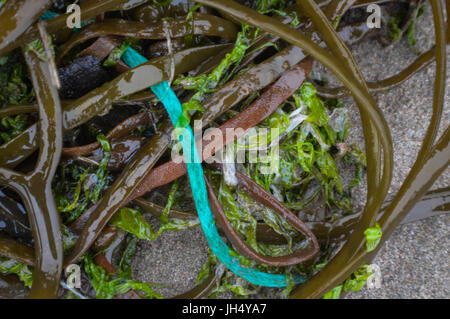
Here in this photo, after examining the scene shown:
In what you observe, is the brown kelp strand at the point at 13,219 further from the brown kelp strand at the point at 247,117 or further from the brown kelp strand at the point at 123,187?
Result: the brown kelp strand at the point at 247,117

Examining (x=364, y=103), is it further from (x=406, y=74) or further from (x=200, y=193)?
(x=200, y=193)

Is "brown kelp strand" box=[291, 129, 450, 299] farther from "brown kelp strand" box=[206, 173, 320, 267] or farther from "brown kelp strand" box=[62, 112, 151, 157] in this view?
"brown kelp strand" box=[62, 112, 151, 157]

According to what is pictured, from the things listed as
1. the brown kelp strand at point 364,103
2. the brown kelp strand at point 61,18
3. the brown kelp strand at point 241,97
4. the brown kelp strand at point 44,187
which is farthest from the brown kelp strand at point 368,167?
the brown kelp strand at point 44,187

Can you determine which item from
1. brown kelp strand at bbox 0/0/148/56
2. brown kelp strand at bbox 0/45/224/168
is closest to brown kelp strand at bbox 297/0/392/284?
brown kelp strand at bbox 0/45/224/168

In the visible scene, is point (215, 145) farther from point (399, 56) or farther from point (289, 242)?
point (399, 56)

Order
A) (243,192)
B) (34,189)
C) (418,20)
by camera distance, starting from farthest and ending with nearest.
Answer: (418,20) → (243,192) → (34,189)

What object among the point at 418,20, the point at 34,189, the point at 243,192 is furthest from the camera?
the point at 418,20
